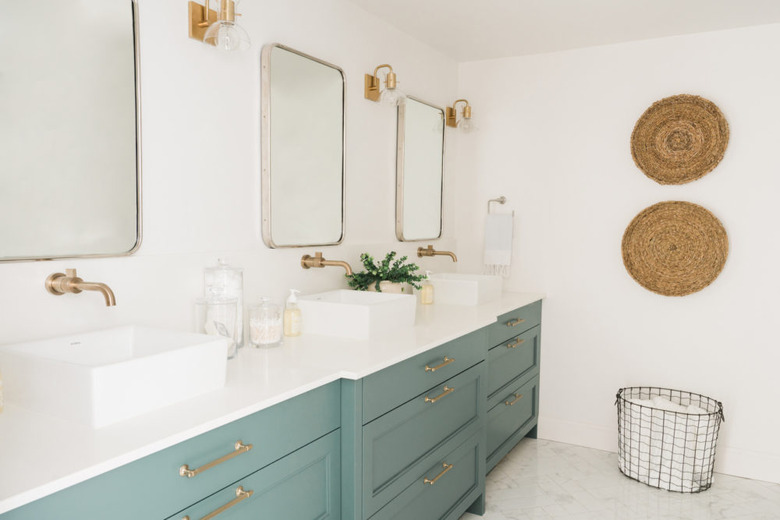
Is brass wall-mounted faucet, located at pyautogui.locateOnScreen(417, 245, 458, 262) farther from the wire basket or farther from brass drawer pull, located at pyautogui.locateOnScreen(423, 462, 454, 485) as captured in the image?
brass drawer pull, located at pyautogui.locateOnScreen(423, 462, 454, 485)

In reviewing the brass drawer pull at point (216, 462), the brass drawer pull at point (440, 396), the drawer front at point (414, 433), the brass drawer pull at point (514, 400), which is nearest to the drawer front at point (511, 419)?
the brass drawer pull at point (514, 400)

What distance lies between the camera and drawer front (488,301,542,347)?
263 cm

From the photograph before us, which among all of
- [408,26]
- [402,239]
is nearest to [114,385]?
[402,239]

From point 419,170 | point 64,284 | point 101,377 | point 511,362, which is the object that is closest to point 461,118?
point 419,170

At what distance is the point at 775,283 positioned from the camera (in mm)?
2842

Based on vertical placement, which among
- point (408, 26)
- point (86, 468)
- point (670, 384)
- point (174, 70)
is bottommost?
point (670, 384)

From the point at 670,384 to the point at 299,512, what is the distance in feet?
7.62

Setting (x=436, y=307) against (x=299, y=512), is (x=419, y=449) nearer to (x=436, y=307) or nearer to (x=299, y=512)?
(x=299, y=512)

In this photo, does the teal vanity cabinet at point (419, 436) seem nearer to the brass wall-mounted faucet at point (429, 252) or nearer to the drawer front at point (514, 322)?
the drawer front at point (514, 322)

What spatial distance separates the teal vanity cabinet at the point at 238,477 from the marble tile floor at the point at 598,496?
1.24m

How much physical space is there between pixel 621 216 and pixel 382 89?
4.67 feet

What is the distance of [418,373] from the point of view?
1.90 m

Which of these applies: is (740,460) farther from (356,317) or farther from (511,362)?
(356,317)

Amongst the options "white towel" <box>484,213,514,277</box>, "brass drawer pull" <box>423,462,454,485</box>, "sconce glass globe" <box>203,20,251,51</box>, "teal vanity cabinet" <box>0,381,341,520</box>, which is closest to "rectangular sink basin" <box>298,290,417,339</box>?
"teal vanity cabinet" <box>0,381,341,520</box>
